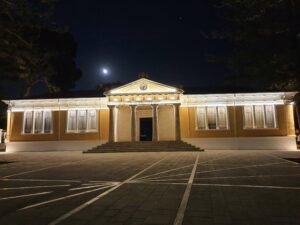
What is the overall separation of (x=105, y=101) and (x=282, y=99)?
17.9 m

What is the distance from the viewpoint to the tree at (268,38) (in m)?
19.5

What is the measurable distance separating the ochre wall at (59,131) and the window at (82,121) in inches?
16.8

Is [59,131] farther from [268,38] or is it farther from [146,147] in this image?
[268,38]

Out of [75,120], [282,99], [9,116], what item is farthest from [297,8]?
[9,116]

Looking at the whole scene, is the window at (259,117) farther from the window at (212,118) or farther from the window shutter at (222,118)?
the window at (212,118)

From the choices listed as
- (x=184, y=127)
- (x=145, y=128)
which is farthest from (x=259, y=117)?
(x=145, y=128)

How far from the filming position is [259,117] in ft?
90.4

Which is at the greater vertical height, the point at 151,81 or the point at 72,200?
the point at 151,81

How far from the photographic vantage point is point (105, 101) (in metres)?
29.0

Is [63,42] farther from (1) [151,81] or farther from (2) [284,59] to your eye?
(2) [284,59]

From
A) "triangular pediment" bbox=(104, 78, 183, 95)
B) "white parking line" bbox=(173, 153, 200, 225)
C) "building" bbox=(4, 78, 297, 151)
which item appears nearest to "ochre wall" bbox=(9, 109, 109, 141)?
"building" bbox=(4, 78, 297, 151)

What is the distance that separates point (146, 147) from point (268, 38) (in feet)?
49.0

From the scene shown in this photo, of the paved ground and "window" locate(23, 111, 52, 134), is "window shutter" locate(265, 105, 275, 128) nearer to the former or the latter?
the paved ground

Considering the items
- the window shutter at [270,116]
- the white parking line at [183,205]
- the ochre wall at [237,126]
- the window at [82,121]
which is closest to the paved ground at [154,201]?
the white parking line at [183,205]
